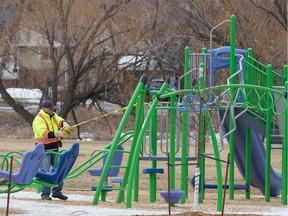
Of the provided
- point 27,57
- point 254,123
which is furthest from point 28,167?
point 27,57

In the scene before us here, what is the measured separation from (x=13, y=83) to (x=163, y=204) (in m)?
30.0

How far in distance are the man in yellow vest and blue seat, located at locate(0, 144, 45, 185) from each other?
2.03 m

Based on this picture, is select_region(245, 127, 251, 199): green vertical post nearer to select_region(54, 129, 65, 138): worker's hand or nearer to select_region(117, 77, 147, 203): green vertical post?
select_region(117, 77, 147, 203): green vertical post

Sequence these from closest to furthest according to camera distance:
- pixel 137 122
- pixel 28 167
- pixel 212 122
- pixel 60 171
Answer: pixel 28 167 → pixel 60 171 → pixel 137 122 → pixel 212 122

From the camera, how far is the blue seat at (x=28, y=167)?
13.0m

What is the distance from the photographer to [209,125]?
14984 mm

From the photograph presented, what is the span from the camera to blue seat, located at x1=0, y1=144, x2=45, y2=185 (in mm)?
12984

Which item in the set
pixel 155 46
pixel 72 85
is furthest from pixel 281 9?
pixel 72 85

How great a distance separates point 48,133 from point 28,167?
7.50ft

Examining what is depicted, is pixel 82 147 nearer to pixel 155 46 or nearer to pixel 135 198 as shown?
pixel 155 46

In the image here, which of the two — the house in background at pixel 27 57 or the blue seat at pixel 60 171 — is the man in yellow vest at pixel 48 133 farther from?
the house in background at pixel 27 57

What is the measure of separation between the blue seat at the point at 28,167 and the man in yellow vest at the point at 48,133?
2031 mm

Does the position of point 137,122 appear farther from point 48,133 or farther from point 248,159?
point 248,159

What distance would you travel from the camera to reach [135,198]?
15.9 metres
